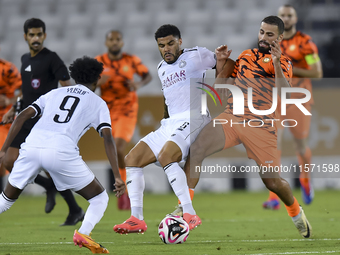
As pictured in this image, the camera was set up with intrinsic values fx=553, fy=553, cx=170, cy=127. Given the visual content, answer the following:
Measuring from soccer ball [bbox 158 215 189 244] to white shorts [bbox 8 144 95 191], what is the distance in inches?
30.7

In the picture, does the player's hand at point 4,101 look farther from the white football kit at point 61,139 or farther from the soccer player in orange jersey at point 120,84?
the white football kit at point 61,139

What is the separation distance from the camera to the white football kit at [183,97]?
16.8ft

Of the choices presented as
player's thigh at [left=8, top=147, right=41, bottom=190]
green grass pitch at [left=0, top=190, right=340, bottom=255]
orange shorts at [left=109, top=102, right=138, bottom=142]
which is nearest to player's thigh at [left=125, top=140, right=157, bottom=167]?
green grass pitch at [left=0, top=190, right=340, bottom=255]

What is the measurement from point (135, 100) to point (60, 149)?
4334mm

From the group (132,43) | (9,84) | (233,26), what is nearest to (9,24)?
(132,43)

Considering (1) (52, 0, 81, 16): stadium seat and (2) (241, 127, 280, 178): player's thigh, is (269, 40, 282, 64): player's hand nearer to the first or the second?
(2) (241, 127, 280, 178): player's thigh

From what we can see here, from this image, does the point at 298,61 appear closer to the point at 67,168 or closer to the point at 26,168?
the point at 67,168

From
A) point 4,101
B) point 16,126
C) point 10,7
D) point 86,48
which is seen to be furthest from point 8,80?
point 10,7

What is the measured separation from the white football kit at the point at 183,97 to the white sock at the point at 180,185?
20 cm

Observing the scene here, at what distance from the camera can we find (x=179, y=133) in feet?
16.4

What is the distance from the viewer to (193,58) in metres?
5.33

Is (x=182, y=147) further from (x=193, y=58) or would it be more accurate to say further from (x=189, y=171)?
(x=193, y=58)

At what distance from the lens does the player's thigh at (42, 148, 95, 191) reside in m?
4.13

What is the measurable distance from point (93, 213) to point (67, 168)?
40 centimetres
